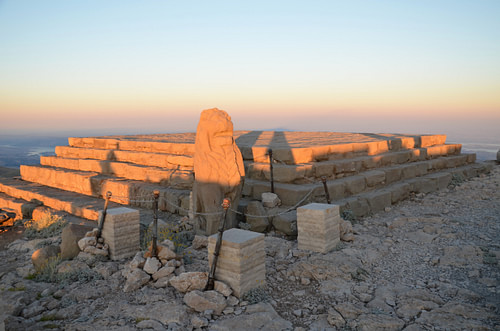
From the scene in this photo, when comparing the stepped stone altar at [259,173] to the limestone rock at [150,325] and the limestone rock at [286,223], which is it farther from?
the limestone rock at [150,325]

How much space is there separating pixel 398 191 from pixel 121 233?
635 centimetres

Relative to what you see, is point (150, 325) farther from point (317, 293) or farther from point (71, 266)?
point (71, 266)

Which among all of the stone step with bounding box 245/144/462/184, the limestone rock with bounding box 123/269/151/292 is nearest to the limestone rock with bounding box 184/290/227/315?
the limestone rock with bounding box 123/269/151/292

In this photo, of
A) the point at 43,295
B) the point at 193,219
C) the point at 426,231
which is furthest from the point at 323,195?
the point at 43,295

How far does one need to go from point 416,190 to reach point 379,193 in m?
1.84

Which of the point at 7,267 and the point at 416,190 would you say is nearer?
the point at 7,267

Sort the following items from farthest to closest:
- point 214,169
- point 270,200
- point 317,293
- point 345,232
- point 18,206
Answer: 1. point 18,206
2. point 270,200
3. point 214,169
4. point 345,232
5. point 317,293

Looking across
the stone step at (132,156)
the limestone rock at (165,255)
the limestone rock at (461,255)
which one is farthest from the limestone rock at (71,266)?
the limestone rock at (461,255)

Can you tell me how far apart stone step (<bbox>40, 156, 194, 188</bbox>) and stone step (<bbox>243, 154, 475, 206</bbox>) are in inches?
64.8

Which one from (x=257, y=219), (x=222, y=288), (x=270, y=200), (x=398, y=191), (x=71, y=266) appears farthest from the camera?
(x=398, y=191)

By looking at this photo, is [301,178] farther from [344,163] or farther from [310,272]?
[310,272]

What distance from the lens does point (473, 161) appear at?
12961 mm

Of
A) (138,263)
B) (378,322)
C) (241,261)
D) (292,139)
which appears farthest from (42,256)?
(292,139)

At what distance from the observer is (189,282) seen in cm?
412
